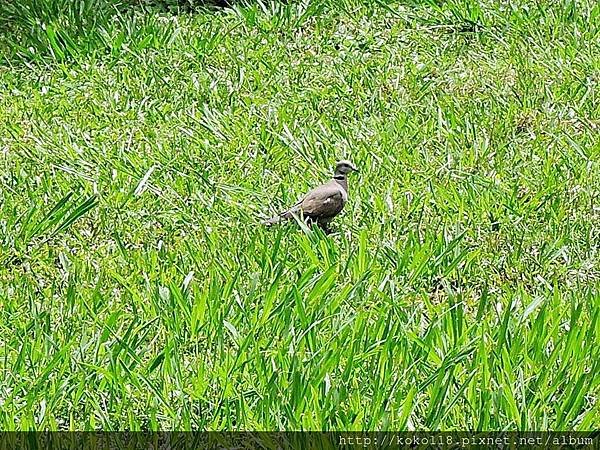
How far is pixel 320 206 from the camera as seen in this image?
4246 mm

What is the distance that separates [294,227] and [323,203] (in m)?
0.15

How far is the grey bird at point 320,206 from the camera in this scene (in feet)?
13.9

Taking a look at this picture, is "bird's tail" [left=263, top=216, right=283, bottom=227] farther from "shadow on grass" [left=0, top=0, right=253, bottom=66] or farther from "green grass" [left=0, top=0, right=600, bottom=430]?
"shadow on grass" [left=0, top=0, right=253, bottom=66]

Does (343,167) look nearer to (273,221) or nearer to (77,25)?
(273,221)

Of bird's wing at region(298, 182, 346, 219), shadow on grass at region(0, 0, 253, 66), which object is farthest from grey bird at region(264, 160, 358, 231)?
shadow on grass at region(0, 0, 253, 66)

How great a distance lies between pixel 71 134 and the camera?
5.20 metres

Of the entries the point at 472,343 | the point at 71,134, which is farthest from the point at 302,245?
the point at 71,134

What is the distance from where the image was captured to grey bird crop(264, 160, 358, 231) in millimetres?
4242

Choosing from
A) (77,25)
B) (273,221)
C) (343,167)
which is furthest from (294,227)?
(77,25)

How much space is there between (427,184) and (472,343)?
1.44 meters

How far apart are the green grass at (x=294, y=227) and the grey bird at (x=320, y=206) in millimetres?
81

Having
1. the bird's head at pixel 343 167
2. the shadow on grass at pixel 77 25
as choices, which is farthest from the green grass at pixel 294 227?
the bird's head at pixel 343 167

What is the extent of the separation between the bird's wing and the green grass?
0.11 metres

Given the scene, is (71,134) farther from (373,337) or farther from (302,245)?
(373,337)
